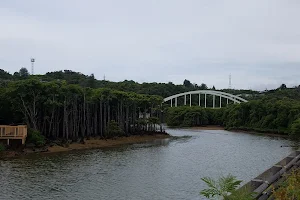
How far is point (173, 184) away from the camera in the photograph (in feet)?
67.4

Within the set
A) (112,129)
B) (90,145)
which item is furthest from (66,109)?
(112,129)

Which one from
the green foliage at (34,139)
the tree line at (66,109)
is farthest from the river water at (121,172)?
the tree line at (66,109)

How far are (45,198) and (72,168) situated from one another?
27.2 ft

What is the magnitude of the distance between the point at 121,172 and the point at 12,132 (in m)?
12.9

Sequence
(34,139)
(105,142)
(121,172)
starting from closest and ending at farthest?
(121,172) → (34,139) → (105,142)

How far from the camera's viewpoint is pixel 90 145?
127 feet

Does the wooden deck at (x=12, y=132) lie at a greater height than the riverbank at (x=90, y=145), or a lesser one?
greater

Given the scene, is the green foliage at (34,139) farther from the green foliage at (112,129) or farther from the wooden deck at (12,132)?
the green foliage at (112,129)

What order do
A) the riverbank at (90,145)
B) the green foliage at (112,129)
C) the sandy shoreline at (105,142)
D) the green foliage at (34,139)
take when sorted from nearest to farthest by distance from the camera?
the riverbank at (90,145)
the green foliage at (34,139)
the sandy shoreline at (105,142)
the green foliage at (112,129)

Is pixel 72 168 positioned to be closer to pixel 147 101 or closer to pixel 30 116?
pixel 30 116

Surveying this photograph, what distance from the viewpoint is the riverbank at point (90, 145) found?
3042 centimetres

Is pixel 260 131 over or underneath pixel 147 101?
underneath

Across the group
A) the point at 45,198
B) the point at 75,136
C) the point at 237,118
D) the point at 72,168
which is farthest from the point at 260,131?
the point at 45,198

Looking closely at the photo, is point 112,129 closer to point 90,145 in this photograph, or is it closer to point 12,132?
point 90,145
